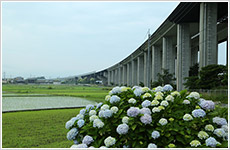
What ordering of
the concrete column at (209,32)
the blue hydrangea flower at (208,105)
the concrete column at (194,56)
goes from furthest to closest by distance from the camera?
the concrete column at (194,56), the concrete column at (209,32), the blue hydrangea flower at (208,105)

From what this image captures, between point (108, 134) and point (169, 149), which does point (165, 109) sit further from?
point (108, 134)

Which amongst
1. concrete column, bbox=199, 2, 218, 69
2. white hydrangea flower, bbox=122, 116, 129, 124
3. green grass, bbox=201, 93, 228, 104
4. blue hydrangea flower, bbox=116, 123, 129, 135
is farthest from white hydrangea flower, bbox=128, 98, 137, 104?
concrete column, bbox=199, 2, 218, 69

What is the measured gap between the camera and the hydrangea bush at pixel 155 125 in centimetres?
238

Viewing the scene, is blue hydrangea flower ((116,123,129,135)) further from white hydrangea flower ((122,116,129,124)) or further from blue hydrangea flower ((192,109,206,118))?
Answer: blue hydrangea flower ((192,109,206,118))

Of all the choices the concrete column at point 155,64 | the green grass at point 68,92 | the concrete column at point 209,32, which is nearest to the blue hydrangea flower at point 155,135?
the green grass at point 68,92

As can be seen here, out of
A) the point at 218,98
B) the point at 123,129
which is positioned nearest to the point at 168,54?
the point at 218,98

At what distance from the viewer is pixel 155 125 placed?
253 cm

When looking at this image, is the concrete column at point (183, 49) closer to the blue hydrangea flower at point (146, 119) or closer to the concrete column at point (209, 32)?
the concrete column at point (209, 32)

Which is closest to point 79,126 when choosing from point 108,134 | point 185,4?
point 108,134

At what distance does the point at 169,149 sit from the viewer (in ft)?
7.38

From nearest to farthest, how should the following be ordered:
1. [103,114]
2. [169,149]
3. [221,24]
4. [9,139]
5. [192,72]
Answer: [169,149] → [103,114] → [9,139] → [221,24] → [192,72]

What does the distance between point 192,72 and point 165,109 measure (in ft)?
92.0

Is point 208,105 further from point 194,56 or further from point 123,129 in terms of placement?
point 194,56

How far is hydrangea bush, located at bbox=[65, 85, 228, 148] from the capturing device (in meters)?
2.38
